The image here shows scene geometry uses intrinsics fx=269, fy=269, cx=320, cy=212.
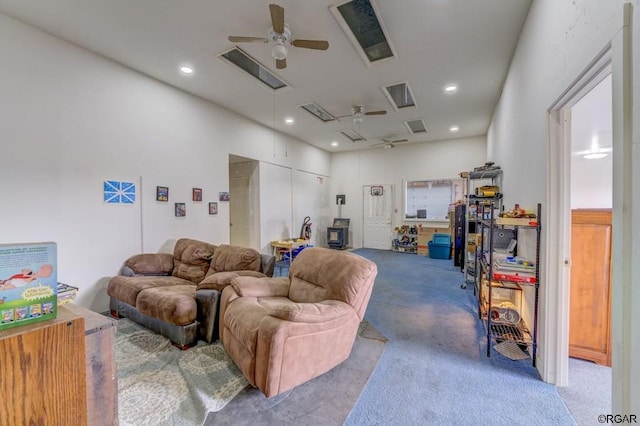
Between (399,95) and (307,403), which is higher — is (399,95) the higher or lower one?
the higher one

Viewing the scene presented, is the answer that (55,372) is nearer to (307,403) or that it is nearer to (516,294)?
(307,403)

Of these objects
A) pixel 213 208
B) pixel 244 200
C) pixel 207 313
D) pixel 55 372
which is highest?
pixel 244 200

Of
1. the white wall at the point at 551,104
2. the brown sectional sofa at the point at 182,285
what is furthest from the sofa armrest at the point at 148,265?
the white wall at the point at 551,104

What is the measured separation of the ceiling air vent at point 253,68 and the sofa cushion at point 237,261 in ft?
7.97

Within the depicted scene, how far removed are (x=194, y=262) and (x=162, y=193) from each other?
1245 millimetres

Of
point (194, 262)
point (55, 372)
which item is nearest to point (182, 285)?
point (194, 262)

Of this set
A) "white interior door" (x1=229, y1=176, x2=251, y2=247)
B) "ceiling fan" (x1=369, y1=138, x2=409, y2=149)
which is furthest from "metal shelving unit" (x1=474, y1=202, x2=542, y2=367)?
"white interior door" (x1=229, y1=176, x2=251, y2=247)

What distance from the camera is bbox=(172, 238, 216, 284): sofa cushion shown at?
11.3 feet

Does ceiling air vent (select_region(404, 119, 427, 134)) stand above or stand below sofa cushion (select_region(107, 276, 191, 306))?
above

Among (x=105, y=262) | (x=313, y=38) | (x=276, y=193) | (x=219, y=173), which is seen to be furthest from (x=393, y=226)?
(x=105, y=262)

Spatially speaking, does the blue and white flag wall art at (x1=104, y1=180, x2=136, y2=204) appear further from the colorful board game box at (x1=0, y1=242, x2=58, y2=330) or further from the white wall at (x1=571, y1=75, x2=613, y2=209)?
the white wall at (x1=571, y1=75, x2=613, y2=209)

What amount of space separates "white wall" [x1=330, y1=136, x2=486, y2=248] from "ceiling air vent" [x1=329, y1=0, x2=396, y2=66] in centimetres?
475

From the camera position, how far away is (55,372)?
0.76 metres

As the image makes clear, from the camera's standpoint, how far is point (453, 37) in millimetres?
3039
